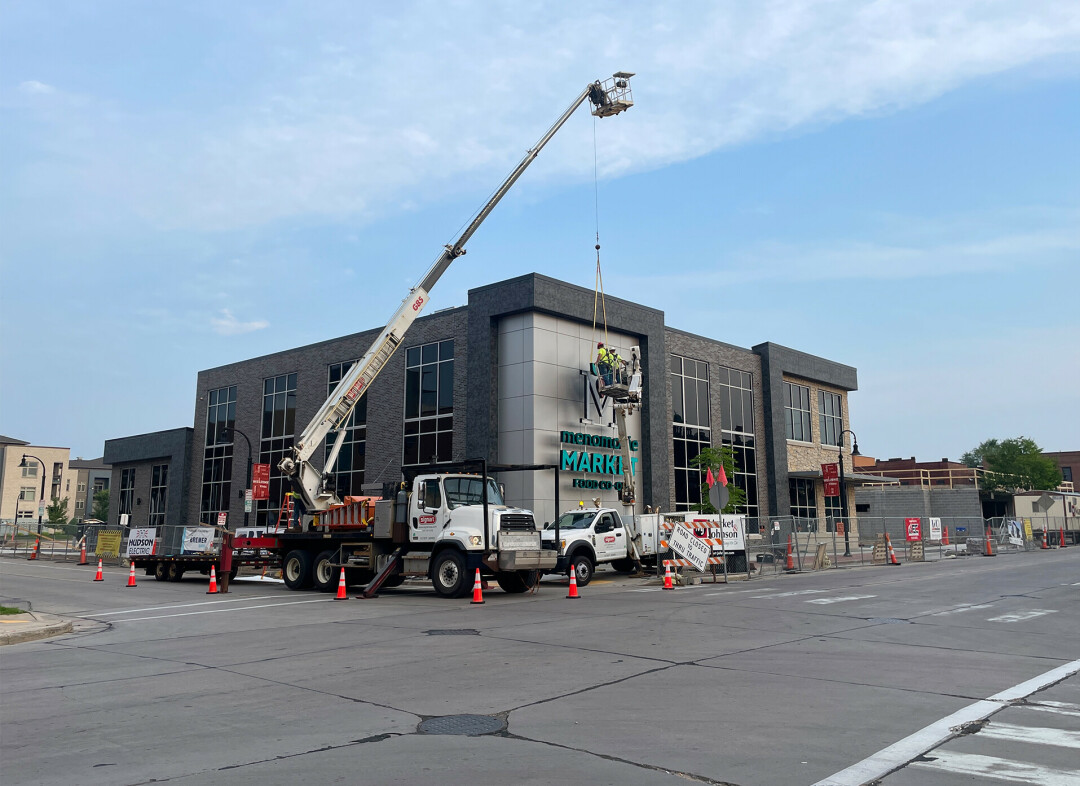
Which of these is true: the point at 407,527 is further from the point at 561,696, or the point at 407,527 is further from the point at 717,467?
the point at 717,467

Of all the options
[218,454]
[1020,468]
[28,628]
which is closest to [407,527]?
[28,628]

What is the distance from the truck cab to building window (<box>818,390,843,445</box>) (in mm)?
29070

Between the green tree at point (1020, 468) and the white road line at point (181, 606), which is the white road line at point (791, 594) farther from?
the green tree at point (1020, 468)

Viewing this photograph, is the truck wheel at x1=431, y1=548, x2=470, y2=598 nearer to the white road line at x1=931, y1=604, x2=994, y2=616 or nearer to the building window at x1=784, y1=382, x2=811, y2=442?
the white road line at x1=931, y1=604, x2=994, y2=616

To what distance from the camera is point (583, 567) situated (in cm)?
2445

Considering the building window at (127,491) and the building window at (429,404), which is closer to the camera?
the building window at (429,404)

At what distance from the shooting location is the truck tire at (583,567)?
24.2m

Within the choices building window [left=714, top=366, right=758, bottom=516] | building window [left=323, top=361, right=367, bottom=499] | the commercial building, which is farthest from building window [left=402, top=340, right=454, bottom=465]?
building window [left=714, top=366, right=758, bottom=516]

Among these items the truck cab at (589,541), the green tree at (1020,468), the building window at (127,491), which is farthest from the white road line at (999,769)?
the green tree at (1020,468)

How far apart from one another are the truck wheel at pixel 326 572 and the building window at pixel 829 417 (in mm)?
36707

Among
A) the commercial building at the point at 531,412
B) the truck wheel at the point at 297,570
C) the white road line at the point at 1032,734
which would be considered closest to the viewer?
the white road line at the point at 1032,734

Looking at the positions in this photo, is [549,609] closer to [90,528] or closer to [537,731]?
[537,731]

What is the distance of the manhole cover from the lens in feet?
22.0

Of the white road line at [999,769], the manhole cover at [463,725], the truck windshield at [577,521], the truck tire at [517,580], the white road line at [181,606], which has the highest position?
the truck windshield at [577,521]
